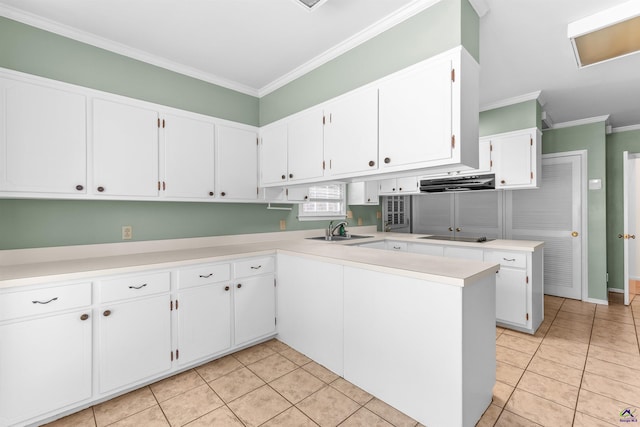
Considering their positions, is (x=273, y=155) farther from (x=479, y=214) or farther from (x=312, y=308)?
(x=479, y=214)

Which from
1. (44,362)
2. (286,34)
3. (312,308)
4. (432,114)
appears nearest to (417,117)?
(432,114)

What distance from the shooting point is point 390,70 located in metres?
2.05

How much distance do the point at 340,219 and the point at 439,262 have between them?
7.78 ft

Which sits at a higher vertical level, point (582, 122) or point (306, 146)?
point (582, 122)

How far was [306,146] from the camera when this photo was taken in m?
2.68

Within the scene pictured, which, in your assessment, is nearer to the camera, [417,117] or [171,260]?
[417,117]

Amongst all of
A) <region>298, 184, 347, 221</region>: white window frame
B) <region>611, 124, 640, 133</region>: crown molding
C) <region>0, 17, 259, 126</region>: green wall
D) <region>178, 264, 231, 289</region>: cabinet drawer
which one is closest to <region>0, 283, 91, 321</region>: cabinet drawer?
<region>178, 264, 231, 289</region>: cabinet drawer

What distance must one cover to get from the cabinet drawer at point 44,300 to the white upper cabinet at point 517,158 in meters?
4.13

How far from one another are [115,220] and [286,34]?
2.06 m

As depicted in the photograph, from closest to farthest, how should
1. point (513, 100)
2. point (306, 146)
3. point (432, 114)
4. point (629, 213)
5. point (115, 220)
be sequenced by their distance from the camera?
point (432, 114) < point (115, 220) < point (306, 146) < point (513, 100) < point (629, 213)

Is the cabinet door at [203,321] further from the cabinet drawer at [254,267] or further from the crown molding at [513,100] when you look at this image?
the crown molding at [513,100]

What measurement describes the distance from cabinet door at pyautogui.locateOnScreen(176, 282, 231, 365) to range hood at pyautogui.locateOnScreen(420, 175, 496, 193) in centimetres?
304

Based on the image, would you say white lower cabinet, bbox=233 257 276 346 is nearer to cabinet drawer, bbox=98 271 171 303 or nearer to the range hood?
cabinet drawer, bbox=98 271 171 303

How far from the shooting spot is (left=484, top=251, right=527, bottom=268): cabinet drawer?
114 inches
